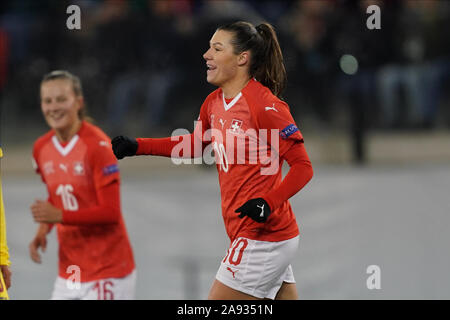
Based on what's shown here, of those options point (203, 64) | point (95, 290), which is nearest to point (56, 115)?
point (95, 290)

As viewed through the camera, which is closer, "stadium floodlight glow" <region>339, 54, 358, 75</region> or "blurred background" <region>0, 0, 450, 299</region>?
"blurred background" <region>0, 0, 450, 299</region>

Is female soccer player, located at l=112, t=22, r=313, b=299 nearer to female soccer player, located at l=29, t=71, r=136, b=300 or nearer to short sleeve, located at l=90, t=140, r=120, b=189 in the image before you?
short sleeve, located at l=90, t=140, r=120, b=189

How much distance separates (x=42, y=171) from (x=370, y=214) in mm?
2353

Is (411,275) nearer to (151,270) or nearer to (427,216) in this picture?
(427,216)

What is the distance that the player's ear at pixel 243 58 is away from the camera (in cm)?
346

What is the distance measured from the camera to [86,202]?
442cm

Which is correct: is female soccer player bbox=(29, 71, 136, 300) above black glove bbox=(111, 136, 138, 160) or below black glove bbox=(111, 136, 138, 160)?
below

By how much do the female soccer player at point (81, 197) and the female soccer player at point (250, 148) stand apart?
3.01 feet

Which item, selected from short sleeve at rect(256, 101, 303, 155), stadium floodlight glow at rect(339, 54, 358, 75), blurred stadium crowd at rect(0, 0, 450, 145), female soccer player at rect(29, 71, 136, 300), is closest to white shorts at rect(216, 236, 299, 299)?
short sleeve at rect(256, 101, 303, 155)

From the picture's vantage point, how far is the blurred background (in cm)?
564

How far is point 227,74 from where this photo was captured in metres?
3.46

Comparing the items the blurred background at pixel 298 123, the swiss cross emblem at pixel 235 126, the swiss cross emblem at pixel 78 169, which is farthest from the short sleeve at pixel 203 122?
the blurred background at pixel 298 123

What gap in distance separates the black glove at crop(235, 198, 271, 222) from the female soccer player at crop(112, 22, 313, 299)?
6.3 inches

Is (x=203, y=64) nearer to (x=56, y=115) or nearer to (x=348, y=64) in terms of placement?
(x=348, y=64)
